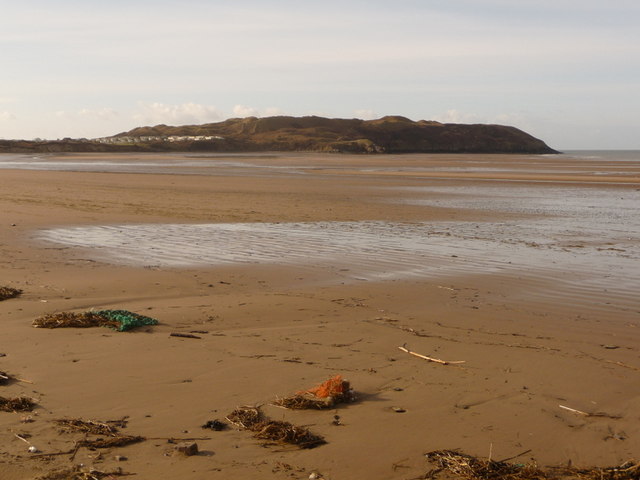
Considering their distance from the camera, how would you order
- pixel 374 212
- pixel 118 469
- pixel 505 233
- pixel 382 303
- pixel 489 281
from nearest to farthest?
1. pixel 118 469
2. pixel 382 303
3. pixel 489 281
4. pixel 505 233
5. pixel 374 212

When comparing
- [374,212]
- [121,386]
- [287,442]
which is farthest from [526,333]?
[374,212]

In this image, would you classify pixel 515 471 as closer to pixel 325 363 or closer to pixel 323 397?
pixel 323 397

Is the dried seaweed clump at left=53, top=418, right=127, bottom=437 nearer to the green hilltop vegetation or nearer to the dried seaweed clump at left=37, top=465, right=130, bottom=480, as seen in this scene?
the dried seaweed clump at left=37, top=465, right=130, bottom=480

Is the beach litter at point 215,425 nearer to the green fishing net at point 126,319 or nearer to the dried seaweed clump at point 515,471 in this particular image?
the dried seaweed clump at point 515,471

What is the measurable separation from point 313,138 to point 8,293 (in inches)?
3533

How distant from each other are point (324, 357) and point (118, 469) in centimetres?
234

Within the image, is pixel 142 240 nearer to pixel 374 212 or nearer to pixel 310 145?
pixel 374 212

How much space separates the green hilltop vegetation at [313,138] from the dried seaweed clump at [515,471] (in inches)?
3138

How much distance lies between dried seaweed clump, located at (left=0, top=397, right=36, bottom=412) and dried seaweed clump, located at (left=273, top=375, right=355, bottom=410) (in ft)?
5.18

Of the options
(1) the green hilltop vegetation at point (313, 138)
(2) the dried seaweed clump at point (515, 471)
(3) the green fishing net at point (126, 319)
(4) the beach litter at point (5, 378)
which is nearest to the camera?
(2) the dried seaweed clump at point (515, 471)

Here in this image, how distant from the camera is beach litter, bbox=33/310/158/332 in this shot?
20.9 ft

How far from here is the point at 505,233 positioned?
13.8 meters

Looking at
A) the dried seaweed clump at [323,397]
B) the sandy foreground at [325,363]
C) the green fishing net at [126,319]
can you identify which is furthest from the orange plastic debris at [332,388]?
the green fishing net at [126,319]

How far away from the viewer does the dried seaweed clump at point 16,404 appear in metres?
4.34
